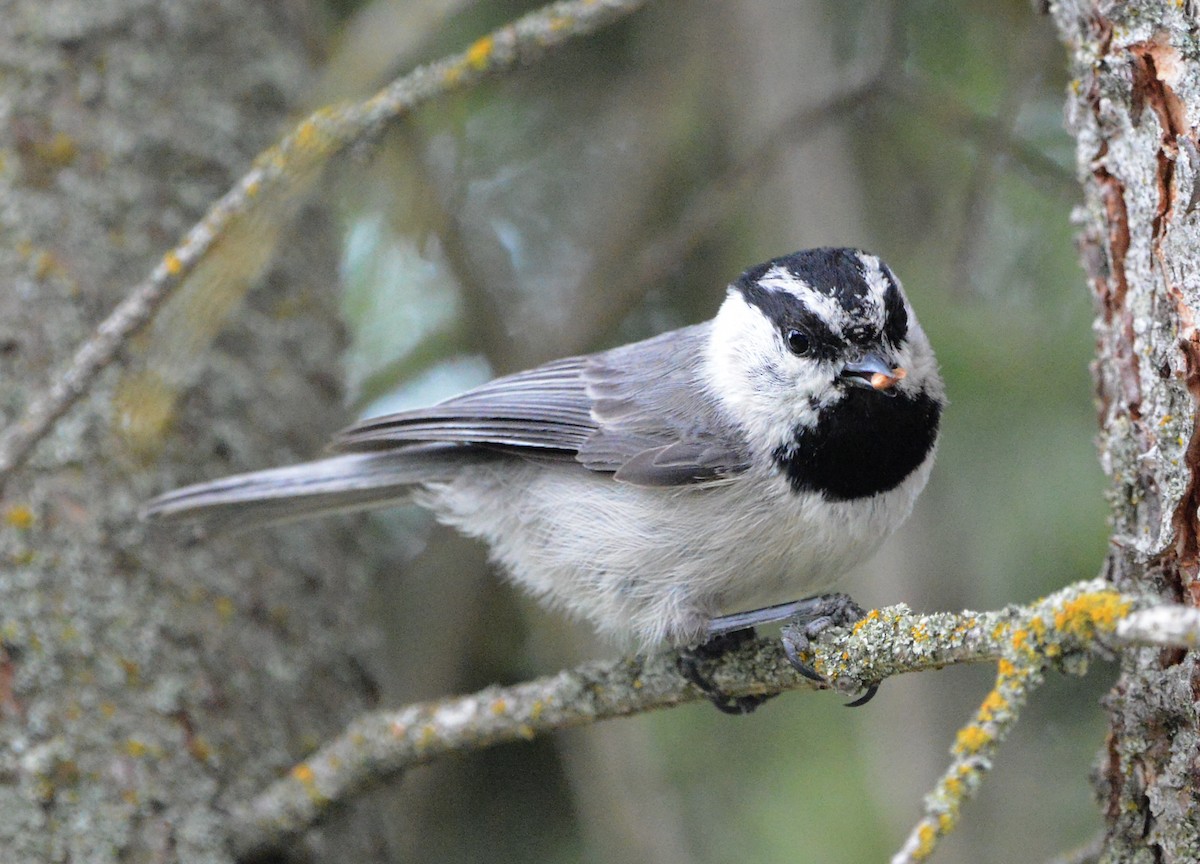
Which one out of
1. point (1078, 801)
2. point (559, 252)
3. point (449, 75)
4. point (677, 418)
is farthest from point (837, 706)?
point (449, 75)

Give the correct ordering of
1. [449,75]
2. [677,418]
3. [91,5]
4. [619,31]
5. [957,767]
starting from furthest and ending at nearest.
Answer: [619,31], [91,5], [677,418], [449,75], [957,767]

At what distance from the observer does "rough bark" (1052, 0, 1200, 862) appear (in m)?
1.73

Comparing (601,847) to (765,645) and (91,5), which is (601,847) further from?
(91,5)

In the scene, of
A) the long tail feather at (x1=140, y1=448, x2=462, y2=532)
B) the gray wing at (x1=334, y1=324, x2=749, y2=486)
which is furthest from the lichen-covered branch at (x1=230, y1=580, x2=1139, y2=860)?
the long tail feather at (x1=140, y1=448, x2=462, y2=532)

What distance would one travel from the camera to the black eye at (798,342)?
2.34 m

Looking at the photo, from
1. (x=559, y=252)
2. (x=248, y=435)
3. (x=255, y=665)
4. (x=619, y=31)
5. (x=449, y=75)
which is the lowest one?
(x=255, y=665)

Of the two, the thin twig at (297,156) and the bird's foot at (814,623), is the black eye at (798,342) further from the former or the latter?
the thin twig at (297,156)

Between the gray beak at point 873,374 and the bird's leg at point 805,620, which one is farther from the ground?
the gray beak at point 873,374

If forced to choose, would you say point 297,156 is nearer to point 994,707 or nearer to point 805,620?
point 805,620

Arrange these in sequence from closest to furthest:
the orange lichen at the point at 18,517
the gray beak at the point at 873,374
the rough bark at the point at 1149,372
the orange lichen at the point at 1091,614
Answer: the orange lichen at the point at 1091,614, the rough bark at the point at 1149,372, the gray beak at the point at 873,374, the orange lichen at the point at 18,517

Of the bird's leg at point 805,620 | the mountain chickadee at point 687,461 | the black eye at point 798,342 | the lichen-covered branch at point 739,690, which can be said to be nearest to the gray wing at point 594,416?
the mountain chickadee at point 687,461

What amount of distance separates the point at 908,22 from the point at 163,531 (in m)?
2.69

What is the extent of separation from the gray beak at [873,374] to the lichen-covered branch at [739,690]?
55 centimetres

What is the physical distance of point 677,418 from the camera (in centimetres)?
252
